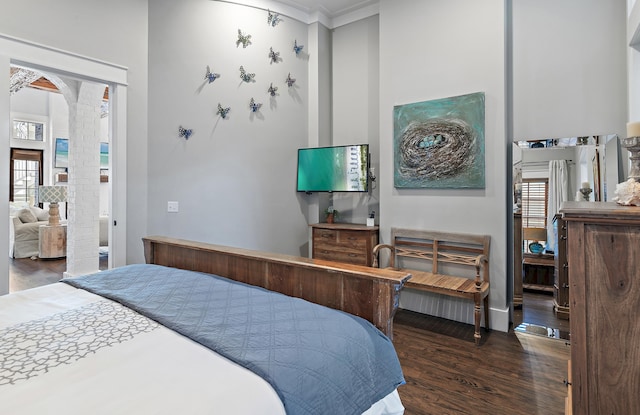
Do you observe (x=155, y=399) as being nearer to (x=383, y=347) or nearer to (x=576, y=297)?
(x=383, y=347)

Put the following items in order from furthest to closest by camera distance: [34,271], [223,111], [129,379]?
[34,271] < [223,111] < [129,379]

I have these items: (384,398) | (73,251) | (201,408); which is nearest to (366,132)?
(384,398)

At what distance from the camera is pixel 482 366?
252 centimetres

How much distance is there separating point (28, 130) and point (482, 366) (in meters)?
10.1

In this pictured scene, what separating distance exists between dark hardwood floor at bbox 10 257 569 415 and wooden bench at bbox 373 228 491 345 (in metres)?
0.24

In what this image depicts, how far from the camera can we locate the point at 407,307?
374cm

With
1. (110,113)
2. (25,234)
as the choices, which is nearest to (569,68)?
(110,113)

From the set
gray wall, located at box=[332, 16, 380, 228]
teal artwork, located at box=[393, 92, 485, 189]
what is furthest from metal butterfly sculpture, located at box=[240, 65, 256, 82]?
teal artwork, located at box=[393, 92, 485, 189]

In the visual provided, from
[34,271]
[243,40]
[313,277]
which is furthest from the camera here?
[34,271]

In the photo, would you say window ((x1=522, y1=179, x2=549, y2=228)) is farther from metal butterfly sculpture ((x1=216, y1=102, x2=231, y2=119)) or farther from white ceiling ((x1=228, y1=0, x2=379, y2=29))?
metal butterfly sculpture ((x1=216, y1=102, x2=231, y2=119))

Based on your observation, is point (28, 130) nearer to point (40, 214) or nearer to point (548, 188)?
point (40, 214)

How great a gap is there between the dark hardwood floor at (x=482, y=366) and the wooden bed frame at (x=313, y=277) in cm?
91

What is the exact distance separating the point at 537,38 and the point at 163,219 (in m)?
3.71

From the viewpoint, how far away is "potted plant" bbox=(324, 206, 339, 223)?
13.8 feet
